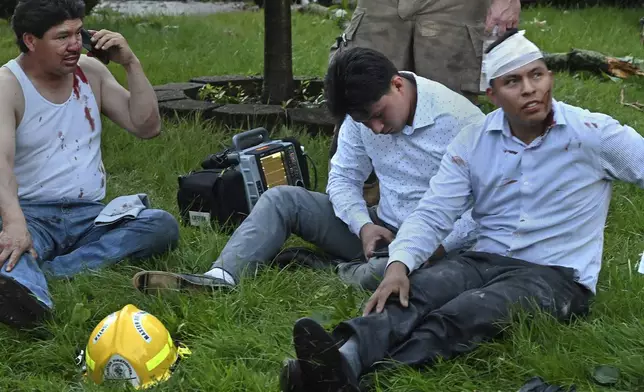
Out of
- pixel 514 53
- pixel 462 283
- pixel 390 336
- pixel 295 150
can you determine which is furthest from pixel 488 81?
pixel 295 150

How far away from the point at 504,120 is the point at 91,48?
2.09 m

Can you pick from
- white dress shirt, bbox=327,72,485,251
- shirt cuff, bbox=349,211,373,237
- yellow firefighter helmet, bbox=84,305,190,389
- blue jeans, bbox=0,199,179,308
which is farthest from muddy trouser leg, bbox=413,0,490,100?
yellow firefighter helmet, bbox=84,305,190,389

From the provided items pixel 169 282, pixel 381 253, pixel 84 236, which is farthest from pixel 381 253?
pixel 84 236

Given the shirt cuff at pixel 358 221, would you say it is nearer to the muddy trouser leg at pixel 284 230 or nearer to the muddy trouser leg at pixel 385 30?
the muddy trouser leg at pixel 284 230

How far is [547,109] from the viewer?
358cm

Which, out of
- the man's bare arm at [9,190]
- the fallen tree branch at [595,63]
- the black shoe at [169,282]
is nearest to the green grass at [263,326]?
the black shoe at [169,282]

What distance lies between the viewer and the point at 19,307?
3861 mm

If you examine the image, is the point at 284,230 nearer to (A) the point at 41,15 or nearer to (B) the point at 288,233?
(B) the point at 288,233

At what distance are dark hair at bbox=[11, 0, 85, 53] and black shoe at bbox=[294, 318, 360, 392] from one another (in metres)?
2.07

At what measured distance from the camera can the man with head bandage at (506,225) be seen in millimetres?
3461

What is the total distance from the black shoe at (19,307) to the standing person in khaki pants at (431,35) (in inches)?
79.6

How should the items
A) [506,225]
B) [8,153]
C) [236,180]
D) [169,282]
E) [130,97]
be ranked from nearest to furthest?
[506,225] → [169,282] → [8,153] → [130,97] → [236,180]

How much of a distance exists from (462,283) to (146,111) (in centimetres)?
192

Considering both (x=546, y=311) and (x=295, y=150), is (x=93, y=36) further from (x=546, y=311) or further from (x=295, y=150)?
(x=546, y=311)
